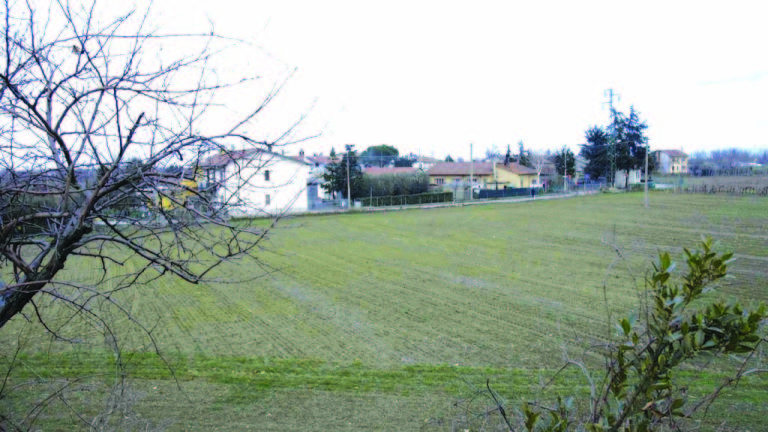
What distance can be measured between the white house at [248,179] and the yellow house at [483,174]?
56448 mm

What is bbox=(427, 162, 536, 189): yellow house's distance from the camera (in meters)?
63.3

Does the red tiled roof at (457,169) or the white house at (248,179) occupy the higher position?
the red tiled roof at (457,169)

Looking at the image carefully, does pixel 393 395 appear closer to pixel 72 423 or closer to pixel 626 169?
pixel 72 423

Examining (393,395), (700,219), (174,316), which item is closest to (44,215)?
(393,395)

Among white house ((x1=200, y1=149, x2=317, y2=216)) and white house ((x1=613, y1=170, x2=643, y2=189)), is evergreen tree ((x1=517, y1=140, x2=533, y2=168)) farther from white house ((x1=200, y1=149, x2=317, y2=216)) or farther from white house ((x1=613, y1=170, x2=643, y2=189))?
white house ((x1=200, y1=149, x2=317, y2=216))

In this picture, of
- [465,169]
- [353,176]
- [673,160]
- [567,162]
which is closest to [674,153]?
[673,160]

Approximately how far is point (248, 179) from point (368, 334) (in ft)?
28.2

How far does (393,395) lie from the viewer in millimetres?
8078

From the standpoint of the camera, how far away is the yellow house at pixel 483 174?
6331 centimetres

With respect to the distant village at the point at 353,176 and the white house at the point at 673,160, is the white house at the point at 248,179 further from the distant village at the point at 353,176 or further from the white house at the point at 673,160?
the white house at the point at 673,160

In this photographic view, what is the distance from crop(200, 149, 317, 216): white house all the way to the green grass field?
42 centimetres

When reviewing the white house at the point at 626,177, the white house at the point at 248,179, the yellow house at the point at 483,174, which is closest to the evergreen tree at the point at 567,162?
the yellow house at the point at 483,174

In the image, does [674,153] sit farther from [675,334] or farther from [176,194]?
[675,334]

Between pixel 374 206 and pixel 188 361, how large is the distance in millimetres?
38813
